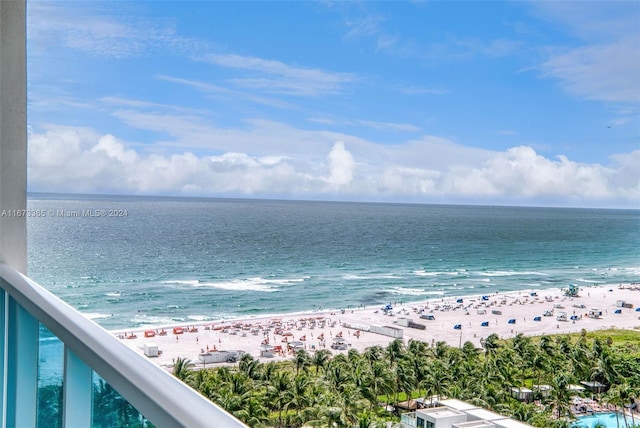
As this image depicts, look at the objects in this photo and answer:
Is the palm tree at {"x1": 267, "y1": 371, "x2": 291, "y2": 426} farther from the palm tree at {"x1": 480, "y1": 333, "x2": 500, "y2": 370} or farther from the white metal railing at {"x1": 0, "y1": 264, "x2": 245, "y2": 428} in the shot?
the white metal railing at {"x1": 0, "y1": 264, "x2": 245, "y2": 428}

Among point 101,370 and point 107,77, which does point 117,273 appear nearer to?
point 107,77

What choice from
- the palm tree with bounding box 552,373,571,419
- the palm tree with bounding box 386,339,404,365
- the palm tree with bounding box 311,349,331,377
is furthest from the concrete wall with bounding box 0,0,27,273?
the palm tree with bounding box 311,349,331,377

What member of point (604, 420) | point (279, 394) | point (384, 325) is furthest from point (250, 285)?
point (604, 420)

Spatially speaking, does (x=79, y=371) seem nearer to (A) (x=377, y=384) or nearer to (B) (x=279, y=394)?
(A) (x=377, y=384)

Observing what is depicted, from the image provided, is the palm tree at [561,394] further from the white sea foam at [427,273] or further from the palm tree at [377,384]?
the white sea foam at [427,273]

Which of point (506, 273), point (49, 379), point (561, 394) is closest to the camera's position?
point (49, 379)

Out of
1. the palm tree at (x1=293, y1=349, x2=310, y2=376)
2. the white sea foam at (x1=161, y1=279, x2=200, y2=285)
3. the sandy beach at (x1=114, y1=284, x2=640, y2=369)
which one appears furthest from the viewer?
the white sea foam at (x1=161, y1=279, x2=200, y2=285)
